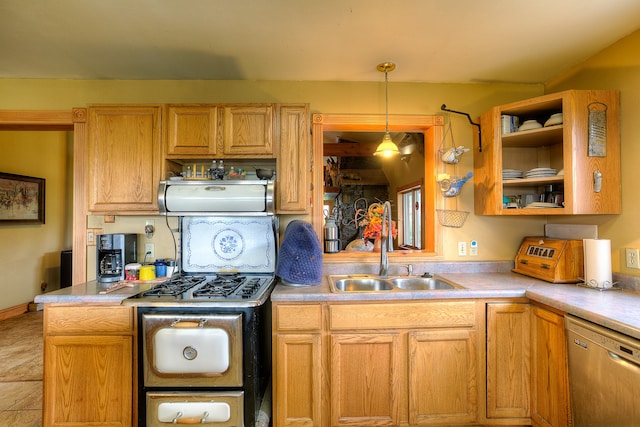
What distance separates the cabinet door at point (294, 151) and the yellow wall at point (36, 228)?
425 cm

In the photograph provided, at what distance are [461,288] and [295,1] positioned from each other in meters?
1.91

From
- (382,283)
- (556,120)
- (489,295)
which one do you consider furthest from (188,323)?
(556,120)

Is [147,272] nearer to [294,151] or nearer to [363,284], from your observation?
[294,151]

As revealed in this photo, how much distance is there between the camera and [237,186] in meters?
1.98

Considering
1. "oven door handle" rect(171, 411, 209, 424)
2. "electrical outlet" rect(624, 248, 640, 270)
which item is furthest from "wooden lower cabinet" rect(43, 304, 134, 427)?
"electrical outlet" rect(624, 248, 640, 270)

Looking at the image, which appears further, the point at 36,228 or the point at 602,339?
the point at 36,228

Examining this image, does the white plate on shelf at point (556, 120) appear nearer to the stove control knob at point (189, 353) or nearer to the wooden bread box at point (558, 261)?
the wooden bread box at point (558, 261)

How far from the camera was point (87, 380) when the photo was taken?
1.70 m

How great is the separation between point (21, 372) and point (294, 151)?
3.02m

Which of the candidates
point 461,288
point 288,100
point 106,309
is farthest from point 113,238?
point 461,288

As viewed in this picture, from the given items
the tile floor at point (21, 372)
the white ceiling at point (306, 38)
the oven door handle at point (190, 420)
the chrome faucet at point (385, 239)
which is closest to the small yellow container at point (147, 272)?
the oven door handle at point (190, 420)

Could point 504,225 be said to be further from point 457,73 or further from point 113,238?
point 113,238

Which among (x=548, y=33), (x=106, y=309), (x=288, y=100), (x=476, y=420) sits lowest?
(x=476, y=420)

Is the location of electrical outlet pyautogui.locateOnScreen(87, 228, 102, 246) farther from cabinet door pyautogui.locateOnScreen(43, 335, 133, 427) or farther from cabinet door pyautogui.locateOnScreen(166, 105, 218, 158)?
cabinet door pyautogui.locateOnScreen(166, 105, 218, 158)
